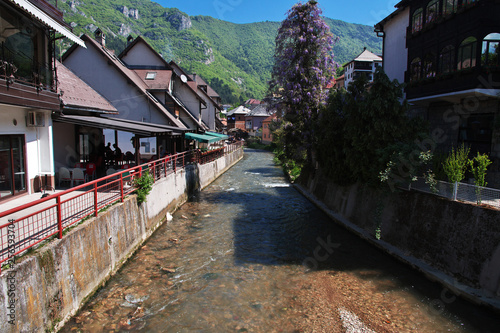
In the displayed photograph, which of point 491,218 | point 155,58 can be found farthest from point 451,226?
point 155,58

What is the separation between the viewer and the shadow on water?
928 cm

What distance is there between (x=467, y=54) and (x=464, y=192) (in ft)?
21.6

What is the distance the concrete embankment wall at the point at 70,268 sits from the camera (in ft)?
20.1

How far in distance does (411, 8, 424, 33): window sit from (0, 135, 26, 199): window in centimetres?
→ 1895

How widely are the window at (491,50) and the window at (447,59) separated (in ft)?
4.57

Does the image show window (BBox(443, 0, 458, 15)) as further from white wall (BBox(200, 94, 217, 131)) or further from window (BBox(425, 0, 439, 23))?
white wall (BBox(200, 94, 217, 131))

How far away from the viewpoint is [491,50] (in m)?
12.6

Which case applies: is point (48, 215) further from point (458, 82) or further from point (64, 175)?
point (458, 82)

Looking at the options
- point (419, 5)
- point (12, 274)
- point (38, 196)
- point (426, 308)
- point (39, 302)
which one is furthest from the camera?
point (419, 5)

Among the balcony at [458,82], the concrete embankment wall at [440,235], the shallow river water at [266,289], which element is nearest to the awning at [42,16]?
the shallow river water at [266,289]

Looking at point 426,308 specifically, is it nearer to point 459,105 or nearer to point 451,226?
point 451,226

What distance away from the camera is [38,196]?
→ 12.2 m

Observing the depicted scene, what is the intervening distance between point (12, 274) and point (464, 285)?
11157 mm

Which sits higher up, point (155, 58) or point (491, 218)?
point (155, 58)
